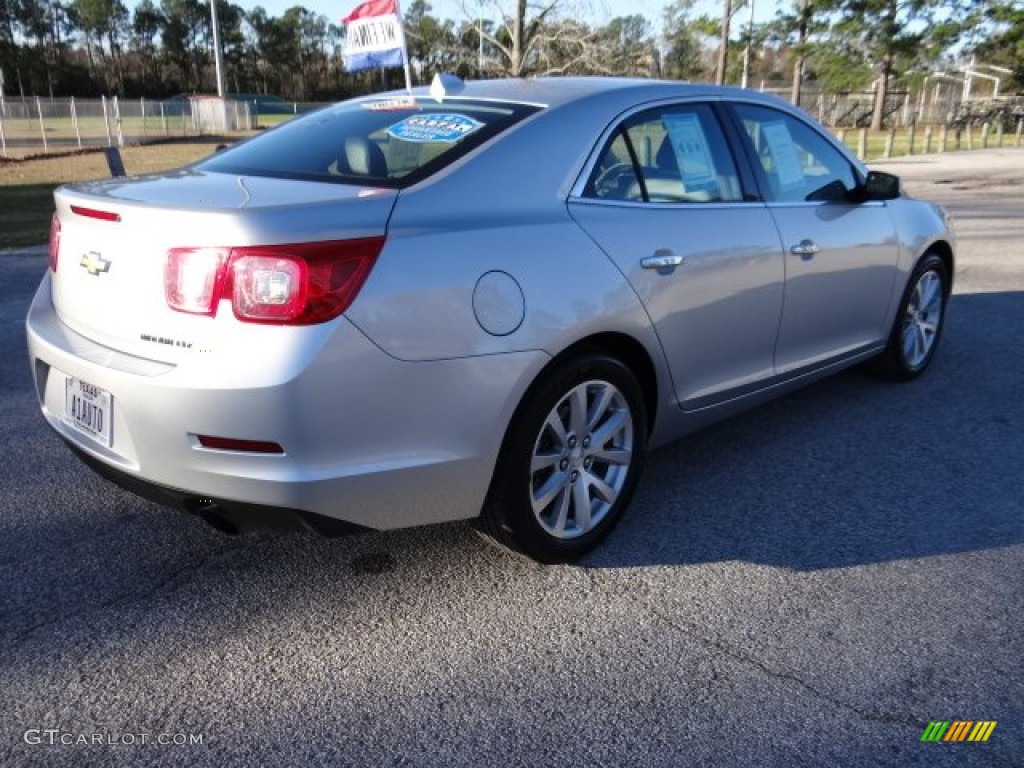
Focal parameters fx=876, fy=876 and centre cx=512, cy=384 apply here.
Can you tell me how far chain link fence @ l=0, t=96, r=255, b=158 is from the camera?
1179 inches

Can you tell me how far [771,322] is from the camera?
369 centimetres

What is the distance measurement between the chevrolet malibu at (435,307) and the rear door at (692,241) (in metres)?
0.01

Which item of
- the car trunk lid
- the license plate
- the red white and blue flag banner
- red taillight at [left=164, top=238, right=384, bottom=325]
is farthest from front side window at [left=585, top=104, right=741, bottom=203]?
the red white and blue flag banner

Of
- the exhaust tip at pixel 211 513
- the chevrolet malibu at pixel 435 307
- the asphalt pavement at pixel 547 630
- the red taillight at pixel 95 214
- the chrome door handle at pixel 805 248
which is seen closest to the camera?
the asphalt pavement at pixel 547 630

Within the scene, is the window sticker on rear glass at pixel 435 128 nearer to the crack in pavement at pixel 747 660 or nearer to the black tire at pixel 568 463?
the black tire at pixel 568 463

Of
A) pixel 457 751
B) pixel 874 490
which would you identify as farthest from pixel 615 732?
pixel 874 490

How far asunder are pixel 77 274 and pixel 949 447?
3.75 m

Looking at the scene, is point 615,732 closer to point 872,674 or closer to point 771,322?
point 872,674

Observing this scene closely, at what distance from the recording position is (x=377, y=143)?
308cm

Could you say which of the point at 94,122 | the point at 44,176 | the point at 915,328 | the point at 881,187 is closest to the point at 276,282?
Answer: the point at 881,187

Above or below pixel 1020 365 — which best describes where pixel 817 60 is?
above

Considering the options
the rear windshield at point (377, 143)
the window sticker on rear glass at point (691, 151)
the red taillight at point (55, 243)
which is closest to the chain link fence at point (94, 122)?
the rear windshield at point (377, 143)

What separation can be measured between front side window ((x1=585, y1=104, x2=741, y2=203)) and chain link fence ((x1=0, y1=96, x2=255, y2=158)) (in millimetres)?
27002

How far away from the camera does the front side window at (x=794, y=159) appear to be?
12.6ft
